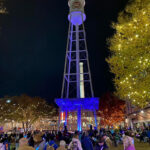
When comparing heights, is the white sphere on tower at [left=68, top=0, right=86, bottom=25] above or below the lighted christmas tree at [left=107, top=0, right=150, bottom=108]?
above

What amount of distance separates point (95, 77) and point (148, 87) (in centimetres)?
5857

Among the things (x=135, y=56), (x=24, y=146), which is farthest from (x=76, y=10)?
(x=24, y=146)

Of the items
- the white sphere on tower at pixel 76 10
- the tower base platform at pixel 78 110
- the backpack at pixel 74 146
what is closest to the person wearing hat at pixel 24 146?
the backpack at pixel 74 146

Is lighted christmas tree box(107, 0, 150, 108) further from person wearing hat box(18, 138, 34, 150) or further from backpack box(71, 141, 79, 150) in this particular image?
person wearing hat box(18, 138, 34, 150)

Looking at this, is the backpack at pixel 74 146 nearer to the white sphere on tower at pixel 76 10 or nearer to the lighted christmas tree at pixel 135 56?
the lighted christmas tree at pixel 135 56

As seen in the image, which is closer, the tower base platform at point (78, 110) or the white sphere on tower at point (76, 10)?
the tower base platform at point (78, 110)

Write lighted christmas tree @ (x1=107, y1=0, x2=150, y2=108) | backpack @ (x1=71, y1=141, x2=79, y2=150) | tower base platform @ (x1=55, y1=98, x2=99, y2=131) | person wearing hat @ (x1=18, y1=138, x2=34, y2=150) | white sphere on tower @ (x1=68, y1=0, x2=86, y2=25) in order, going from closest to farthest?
person wearing hat @ (x1=18, y1=138, x2=34, y2=150)
backpack @ (x1=71, y1=141, x2=79, y2=150)
lighted christmas tree @ (x1=107, y1=0, x2=150, y2=108)
tower base platform @ (x1=55, y1=98, x2=99, y2=131)
white sphere on tower @ (x1=68, y1=0, x2=86, y2=25)

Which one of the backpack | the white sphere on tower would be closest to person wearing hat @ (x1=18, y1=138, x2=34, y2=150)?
the backpack

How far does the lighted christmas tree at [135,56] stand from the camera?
35.6 ft

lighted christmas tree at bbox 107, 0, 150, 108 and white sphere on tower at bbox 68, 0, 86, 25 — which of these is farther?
white sphere on tower at bbox 68, 0, 86, 25

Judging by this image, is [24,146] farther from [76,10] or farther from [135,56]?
[76,10]

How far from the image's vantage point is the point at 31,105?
39.7 meters

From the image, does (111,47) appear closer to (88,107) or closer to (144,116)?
(88,107)

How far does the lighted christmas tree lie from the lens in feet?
35.6
